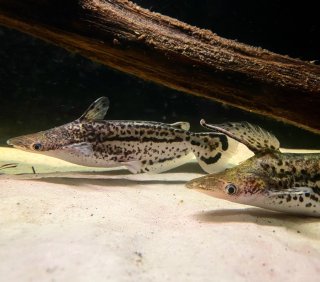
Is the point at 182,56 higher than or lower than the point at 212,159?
higher

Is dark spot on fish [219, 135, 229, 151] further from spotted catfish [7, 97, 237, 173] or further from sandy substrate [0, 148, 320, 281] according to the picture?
sandy substrate [0, 148, 320, 281]

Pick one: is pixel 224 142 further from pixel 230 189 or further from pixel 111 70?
pixel 111 70

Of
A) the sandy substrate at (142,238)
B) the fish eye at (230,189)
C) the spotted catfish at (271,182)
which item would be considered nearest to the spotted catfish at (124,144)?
the sandy substrate at (142,238)

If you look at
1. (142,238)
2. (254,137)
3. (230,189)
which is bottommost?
(142,238)

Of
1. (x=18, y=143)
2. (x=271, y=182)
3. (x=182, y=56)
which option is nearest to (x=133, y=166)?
(x=18, y=143)

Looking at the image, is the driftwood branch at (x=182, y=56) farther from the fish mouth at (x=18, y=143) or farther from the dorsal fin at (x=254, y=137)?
the fish mouth at (x=18, y=143)

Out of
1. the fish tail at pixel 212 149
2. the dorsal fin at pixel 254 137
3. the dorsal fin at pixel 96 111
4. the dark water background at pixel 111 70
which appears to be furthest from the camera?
the dark water background at pixel 111 70
